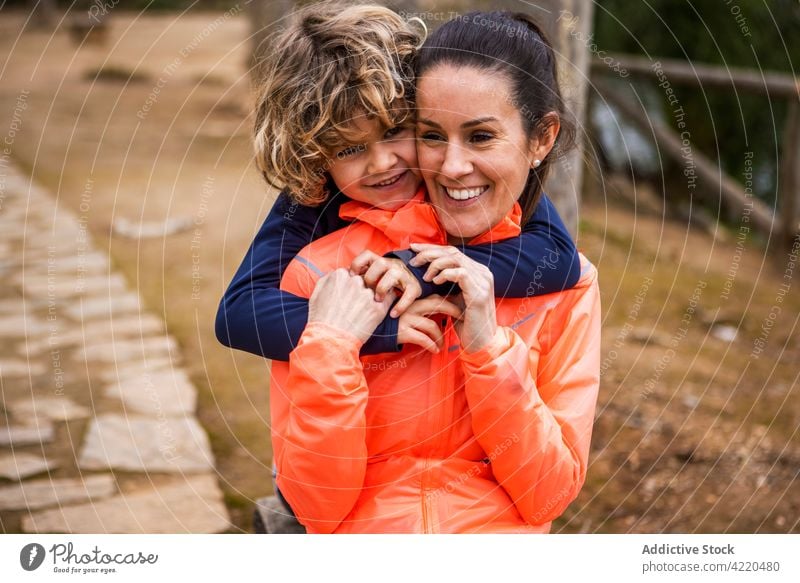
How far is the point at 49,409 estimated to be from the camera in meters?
3.03

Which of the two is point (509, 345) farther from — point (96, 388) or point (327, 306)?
point (96, 388)

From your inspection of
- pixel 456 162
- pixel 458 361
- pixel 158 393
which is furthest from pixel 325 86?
pixel 158 393

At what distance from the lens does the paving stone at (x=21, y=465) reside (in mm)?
2588

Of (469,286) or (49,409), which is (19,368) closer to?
(49,409)

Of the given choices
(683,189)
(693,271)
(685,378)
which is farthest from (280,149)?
(683,189)

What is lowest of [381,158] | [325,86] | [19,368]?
[19,368]

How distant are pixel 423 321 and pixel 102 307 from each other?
276 cm

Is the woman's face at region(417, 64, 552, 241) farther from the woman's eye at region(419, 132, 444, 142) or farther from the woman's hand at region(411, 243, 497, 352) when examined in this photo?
the woman's hand at region(411, 243, 497, 352)

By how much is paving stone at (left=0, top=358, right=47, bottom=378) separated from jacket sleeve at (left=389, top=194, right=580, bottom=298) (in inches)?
90.9

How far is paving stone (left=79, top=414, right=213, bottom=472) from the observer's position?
270cm

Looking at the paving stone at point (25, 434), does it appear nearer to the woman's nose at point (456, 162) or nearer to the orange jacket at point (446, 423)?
the orange jacket at point (446, 423)

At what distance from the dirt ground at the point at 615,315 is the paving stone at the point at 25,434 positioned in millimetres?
509
